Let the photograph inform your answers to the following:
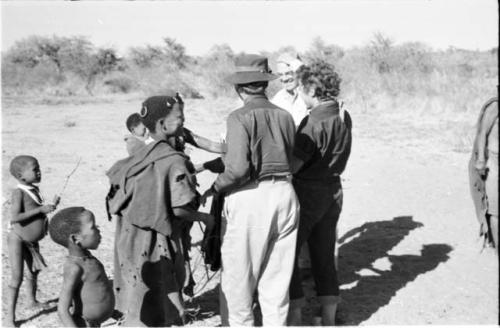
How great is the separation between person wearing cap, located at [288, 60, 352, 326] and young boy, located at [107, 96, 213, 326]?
780 mm

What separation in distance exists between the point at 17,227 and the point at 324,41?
37.1 metres

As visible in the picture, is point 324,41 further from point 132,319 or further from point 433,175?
point 132,319

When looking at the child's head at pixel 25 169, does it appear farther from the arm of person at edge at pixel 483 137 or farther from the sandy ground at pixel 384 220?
the arm of person at edge at pixel 483 137

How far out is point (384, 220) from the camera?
7.87m

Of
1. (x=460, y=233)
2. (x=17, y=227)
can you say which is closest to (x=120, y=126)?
(x=460, y=233)

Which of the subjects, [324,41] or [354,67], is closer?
[354,67]

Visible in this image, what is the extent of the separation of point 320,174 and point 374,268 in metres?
2.05

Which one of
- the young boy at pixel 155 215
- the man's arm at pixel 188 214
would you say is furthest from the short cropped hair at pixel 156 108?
the man's arm at pixel 188 214

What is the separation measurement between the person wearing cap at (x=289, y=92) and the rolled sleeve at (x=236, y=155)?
2062mm

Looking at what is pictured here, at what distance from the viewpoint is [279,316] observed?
409cm

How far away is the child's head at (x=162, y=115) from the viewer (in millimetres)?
3885

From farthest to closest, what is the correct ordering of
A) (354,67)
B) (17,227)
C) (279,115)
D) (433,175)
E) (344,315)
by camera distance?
(354,67)
(433,175)
(344,315)
(17,227)
(279,115)

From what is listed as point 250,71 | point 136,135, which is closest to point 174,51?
point 136,135

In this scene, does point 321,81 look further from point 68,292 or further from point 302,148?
point 68,292
